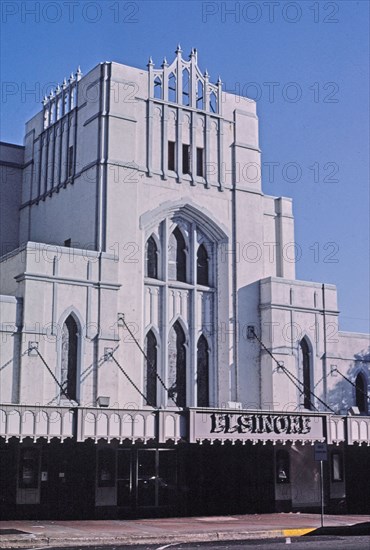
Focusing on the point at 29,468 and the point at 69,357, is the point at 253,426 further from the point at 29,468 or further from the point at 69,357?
the point at 29,468

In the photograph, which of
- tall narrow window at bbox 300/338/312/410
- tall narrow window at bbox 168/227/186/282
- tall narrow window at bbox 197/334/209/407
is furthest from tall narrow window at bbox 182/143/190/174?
tall narrow window at bbox 300/338/312/410

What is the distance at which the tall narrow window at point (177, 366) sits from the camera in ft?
106

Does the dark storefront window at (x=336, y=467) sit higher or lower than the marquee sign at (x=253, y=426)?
lower

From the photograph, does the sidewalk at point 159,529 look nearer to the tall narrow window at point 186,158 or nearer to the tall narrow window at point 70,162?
the tall narrow window at point 186,158

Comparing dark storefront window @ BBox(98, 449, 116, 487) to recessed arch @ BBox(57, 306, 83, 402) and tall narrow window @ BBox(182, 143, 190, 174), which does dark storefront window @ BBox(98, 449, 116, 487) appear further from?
tall narrow window @ BBox(182, 143, 190, 174)

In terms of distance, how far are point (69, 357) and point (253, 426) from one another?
6745 millimetres

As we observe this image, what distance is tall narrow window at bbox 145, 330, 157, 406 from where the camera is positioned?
31.7 m

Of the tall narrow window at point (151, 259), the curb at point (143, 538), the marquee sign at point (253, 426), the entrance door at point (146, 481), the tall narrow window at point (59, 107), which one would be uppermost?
the tall narrow window at point (59, 107)

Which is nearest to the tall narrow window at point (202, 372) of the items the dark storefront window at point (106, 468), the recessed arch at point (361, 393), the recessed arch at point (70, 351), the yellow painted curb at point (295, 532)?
the dark storefront window at point (106, 468)

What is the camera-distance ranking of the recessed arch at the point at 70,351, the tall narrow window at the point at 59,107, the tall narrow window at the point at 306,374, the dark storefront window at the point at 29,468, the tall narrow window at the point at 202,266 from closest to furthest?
the dark storefront window at the point at 29,468, the recessed arch at the point at 70,351, the tall narrow window at the point at 202,266, the tall narrow window at the point at 306,374, the tall narrow window at the point at 59,107

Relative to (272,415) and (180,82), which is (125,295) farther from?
(180,82)

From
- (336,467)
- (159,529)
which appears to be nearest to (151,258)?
(336,467)

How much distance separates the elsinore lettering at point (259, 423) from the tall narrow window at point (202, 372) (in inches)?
169

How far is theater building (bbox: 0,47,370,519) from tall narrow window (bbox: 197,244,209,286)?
0.09 meters
